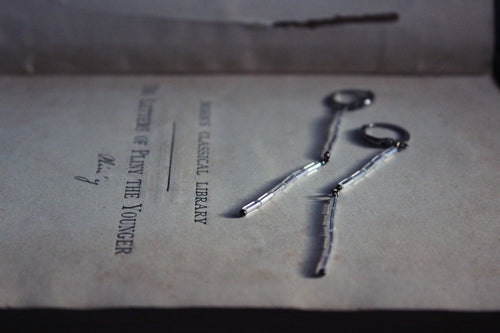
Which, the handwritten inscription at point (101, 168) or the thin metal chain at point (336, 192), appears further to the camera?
the handwritten inscription at point (101, 168)

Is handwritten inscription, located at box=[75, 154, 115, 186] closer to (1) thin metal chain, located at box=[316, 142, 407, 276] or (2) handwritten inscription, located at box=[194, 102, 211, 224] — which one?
(2) handwritten inscription, located at box=[194, 102, 211, 224]

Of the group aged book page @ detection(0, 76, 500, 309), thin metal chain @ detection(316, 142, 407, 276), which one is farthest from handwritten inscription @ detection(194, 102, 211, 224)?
thin metal chain @ detection(316, 142, 407, 276)

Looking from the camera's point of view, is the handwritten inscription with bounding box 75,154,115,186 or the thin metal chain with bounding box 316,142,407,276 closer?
the thin metal chain with bounding box 316,142,407,276

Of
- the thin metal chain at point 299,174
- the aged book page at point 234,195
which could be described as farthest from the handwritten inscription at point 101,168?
the thin metal chain at point 299,174

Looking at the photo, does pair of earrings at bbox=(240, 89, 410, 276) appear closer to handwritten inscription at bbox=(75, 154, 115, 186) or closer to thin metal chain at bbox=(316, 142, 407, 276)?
thin metal chain at bbox=(316, 142, 407, 276)

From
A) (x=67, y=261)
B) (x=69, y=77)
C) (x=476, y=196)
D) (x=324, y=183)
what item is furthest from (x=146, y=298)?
(x=69, y=77)

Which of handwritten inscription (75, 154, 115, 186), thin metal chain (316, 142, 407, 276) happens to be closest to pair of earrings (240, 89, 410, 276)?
thin metal chain (316, 142, 407, 276)

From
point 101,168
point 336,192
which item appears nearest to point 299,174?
point 336,192

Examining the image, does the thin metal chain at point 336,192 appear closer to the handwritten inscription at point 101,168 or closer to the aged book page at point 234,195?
the aged book page at point 234,195
